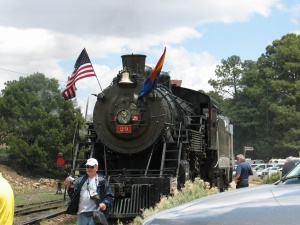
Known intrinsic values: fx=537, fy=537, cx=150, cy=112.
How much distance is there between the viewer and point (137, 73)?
13094 mm

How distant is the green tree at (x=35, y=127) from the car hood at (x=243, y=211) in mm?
27098

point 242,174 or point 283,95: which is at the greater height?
point 283,95

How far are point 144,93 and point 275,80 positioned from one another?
45.7m

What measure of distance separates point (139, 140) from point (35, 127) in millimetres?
19581

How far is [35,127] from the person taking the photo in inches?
1222

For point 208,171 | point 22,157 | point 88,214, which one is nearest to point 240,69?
point 22,157

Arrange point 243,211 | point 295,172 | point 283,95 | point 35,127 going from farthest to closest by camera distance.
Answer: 1. point 283,95
2. point 35,127
3. point 295,172
4. point 243,211

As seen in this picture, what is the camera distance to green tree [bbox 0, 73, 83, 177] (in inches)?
1191

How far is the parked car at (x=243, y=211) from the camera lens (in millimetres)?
2441

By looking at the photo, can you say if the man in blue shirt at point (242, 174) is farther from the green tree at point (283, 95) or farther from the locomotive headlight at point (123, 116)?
the green tree at point (283, 95)

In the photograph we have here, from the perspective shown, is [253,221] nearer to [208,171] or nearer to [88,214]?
[88,214]

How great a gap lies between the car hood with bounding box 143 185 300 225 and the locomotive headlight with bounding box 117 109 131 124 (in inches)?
371

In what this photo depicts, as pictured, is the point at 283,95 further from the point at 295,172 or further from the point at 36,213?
the point at 295,172

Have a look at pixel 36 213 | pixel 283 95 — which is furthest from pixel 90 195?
pixel 283 95
